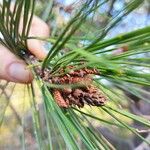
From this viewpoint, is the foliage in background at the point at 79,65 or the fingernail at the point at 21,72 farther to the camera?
the fingernail at the point at 21,72

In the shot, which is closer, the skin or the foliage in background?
the foliage in background

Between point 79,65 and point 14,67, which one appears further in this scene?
point 14,67

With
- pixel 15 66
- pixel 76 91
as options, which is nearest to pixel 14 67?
pixel 15 66

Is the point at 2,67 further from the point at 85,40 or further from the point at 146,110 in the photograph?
the point at 146,110

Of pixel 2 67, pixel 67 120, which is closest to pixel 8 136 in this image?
pixel 2 67

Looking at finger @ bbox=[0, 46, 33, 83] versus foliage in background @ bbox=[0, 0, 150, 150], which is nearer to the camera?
foliage in background @ bbox=[0, 0, 150, 150]

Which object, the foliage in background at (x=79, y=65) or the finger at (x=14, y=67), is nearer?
the foliage in background at (x=79, y=65)

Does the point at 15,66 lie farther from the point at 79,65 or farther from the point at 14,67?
the point at 79,65

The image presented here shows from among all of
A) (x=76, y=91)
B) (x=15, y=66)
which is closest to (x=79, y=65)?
(x=76, y=91)

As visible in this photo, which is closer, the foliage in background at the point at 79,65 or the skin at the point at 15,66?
the foliage in background at the point at 79,65
